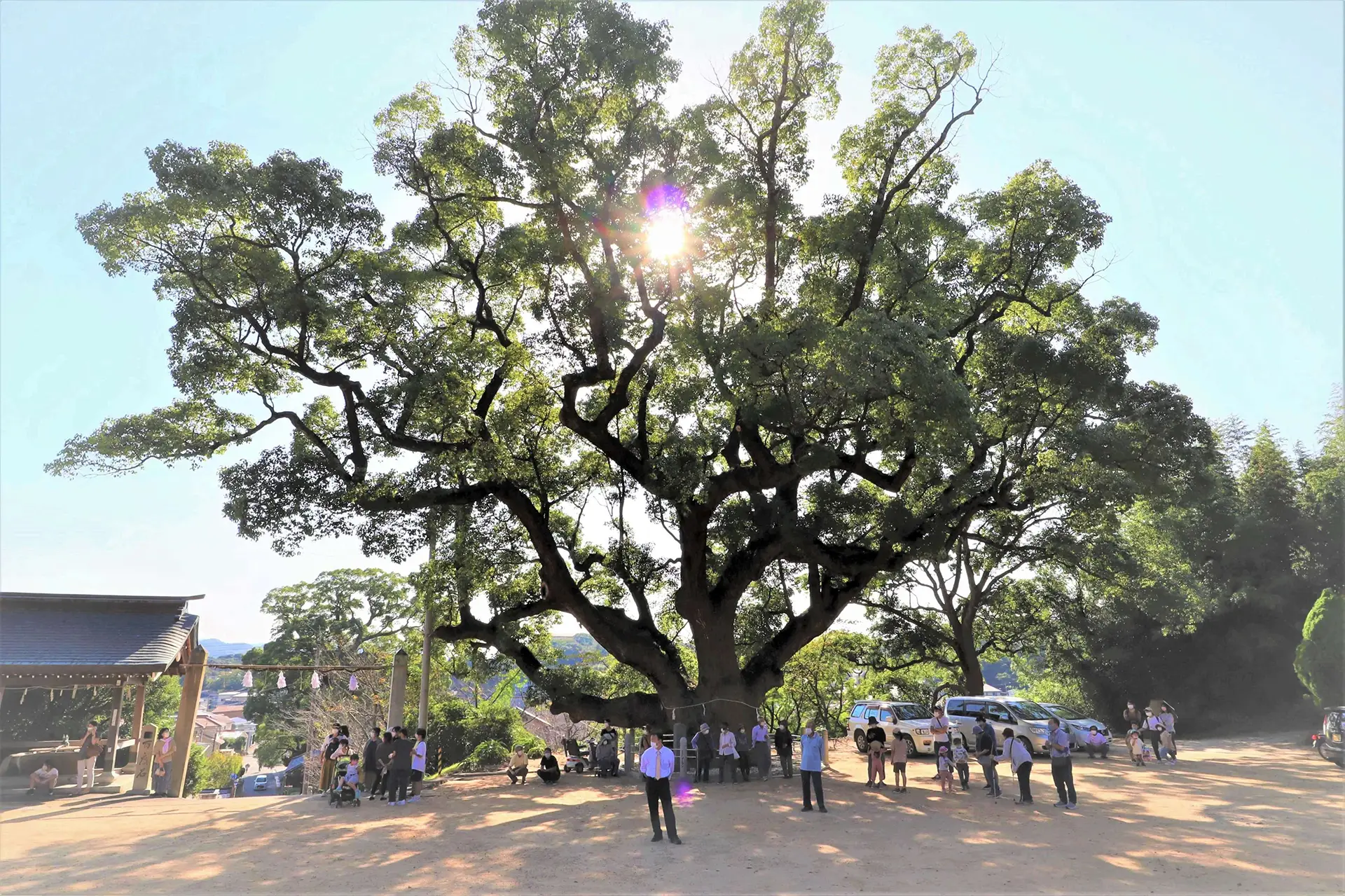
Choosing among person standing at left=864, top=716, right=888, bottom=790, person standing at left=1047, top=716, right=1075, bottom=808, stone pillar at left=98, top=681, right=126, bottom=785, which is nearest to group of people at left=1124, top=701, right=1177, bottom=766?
person standing at left=864, top=716, right=888, bottom=790

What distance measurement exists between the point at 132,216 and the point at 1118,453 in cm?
2014

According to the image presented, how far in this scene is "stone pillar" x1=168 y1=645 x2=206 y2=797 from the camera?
16578 mm

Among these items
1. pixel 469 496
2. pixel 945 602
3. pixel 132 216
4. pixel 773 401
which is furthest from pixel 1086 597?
pixel 132 216

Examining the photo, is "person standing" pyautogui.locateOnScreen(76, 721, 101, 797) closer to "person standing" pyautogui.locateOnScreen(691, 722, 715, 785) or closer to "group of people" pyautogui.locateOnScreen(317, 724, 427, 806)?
"group of people" pyautogui.locateOnScreen(317, 724, 427, 806)

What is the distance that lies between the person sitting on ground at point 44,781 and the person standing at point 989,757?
775 inches

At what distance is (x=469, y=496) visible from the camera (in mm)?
18047

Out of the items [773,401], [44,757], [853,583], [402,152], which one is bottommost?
[44,757]

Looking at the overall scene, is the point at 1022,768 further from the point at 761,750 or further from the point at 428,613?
the point at 428,613

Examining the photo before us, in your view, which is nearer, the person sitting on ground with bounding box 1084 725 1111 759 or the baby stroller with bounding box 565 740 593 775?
the baby stroller with bounding box 565 740 593 775

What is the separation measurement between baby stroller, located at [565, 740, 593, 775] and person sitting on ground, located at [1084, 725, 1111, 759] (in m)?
13.6

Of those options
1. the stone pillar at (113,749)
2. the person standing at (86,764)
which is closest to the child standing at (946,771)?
the person standing at (86,764)

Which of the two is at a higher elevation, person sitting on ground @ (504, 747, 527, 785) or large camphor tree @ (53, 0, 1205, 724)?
large camphor tree @ (53, 0, 1205, 724)

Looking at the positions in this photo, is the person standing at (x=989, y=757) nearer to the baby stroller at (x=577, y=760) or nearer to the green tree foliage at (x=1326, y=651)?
the baby stroller at (x=577, y=760)

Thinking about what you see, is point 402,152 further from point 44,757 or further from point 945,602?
point 945,602
